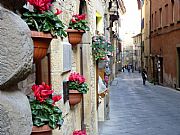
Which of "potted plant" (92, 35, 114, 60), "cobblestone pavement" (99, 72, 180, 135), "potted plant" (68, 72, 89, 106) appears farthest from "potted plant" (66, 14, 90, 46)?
"cobblestone pavement" (99, 72, 180, 135)

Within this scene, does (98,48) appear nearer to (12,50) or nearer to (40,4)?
(40,4)

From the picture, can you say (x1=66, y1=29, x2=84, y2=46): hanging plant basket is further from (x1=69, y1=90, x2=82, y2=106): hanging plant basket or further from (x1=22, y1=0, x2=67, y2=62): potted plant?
(x1=22, y1=0, x2=67, y2=62): potted plant

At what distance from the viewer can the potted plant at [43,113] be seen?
2.52 m

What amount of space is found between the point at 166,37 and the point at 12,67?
27208 millimetres

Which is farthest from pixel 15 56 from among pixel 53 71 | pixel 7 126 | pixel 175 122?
pixel 175 122

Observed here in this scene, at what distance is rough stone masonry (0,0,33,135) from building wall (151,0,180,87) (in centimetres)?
2320

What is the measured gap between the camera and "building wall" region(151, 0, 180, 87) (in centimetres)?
2510

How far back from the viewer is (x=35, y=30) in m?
2.55

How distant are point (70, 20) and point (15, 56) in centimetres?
359

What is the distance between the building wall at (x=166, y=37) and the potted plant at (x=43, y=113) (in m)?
22.4

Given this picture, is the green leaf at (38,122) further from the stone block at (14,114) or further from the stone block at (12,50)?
the stone block at (12,50)

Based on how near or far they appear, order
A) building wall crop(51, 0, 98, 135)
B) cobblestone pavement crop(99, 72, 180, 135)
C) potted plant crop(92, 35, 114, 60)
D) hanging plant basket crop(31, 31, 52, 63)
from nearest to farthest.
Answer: hanging plant basket crop(31, 31, 52, 63) < building wall crop(51, 0, 98, 135) < potted plant crop(92, 35, 114, 60) < cobblestone pavement crop(99, 72, 180, 135)

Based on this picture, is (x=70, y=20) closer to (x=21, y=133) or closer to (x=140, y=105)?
Answer: (x=21, y=133)

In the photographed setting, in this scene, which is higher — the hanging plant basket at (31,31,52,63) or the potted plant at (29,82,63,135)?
the hanging plant basket at (31,31,52,63)
